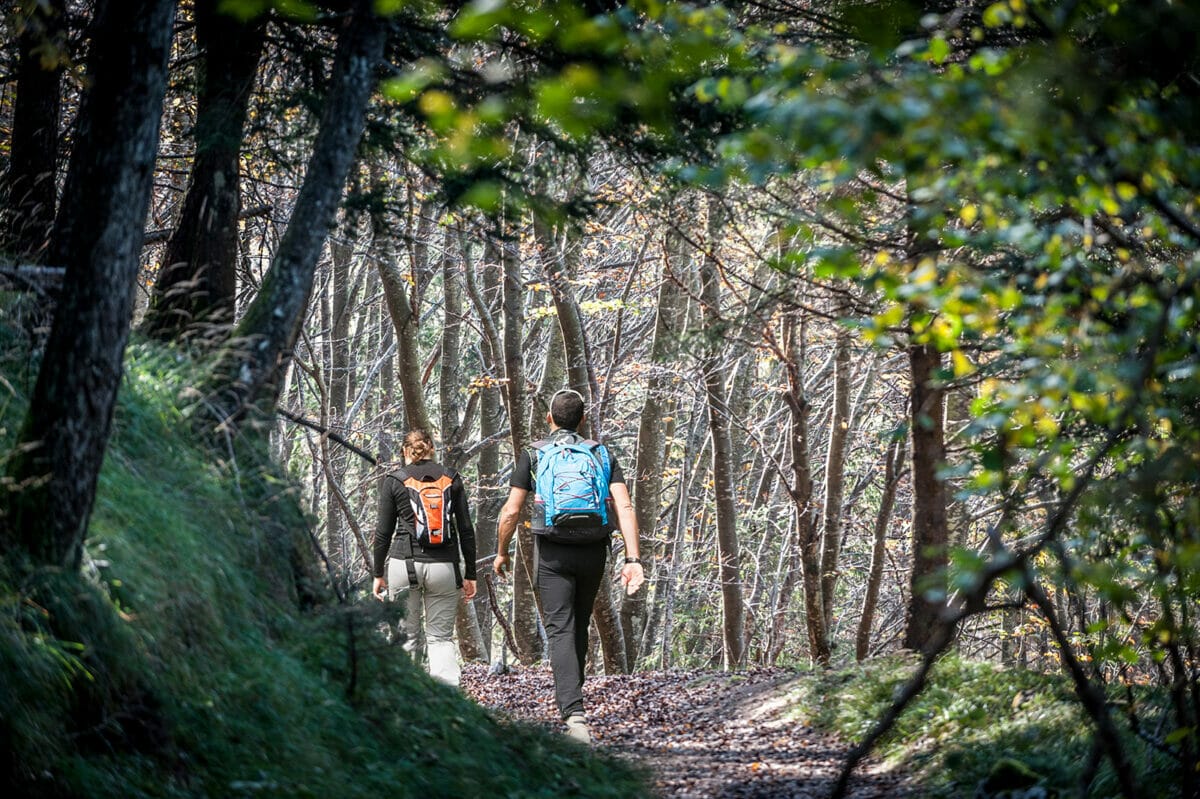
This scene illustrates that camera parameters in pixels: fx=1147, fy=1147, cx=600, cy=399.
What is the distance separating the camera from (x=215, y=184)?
7297 millimetres

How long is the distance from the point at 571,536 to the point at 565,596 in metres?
0.44

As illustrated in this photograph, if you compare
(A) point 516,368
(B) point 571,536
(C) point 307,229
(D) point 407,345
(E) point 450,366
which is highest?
(E) point 450,366

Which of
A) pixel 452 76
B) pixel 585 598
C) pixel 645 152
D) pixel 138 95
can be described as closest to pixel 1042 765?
pixel 585 598

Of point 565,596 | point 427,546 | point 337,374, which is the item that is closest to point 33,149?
point 427,546

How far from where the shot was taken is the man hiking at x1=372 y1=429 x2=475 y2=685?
910cm

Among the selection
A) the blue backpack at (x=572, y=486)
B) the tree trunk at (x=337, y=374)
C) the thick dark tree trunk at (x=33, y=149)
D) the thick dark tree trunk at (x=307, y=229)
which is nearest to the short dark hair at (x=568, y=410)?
the blue backpack at (x=572, y=486)

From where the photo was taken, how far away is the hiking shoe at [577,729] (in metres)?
7.55

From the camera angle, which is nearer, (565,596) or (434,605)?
(565,596)

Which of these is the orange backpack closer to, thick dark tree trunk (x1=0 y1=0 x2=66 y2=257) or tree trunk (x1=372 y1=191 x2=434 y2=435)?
thick dark tree trunk (x1=0 y1=0 x2=66 y2=257)

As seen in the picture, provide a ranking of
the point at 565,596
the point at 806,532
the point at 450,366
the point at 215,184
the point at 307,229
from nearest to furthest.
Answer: the point at 307,229 < the point at 215,184 < the point at 565,596 < the point at 806,532 < the point at 450,366

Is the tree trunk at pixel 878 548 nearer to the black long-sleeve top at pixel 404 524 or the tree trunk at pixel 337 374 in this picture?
the black long-sleeve top at pixel 404 524

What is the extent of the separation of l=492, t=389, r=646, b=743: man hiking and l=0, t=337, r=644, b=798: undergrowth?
0.96 meters

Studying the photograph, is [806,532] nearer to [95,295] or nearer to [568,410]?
[568,410]

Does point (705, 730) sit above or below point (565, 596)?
below
